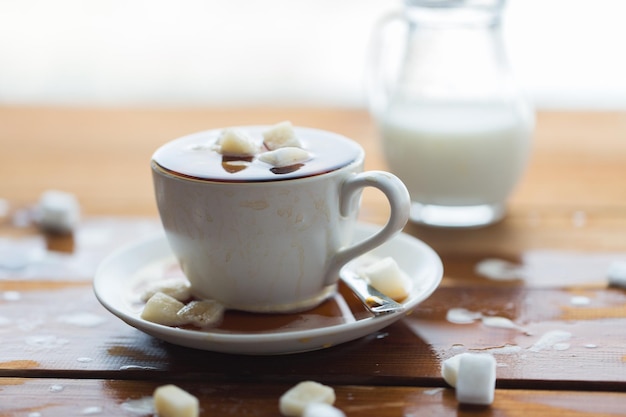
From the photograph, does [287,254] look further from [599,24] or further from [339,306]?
[599,24]

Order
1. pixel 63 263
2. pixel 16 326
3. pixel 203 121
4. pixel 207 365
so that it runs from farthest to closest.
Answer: pixel 203 121, pixel 63 263, pixel 16 326, pixel 207 365

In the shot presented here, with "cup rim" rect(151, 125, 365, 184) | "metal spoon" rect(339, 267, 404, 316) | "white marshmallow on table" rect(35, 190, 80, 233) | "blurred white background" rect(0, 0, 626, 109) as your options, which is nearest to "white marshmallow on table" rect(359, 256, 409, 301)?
"metal spoon" rect(339, 267, 404, 316)

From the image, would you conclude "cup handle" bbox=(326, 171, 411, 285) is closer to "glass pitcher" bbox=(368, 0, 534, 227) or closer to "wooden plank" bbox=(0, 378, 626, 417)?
"wooden plank" bbox=(0, 378, 626, 417)

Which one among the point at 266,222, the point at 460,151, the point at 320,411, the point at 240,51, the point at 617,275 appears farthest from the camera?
the point at 240,51

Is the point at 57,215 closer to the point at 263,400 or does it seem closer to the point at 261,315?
the point at 261,315

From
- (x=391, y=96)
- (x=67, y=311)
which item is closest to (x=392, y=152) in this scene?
(x=391, y=96)

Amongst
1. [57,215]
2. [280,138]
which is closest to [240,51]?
[57,215]

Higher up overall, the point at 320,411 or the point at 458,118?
the point at 458,118
